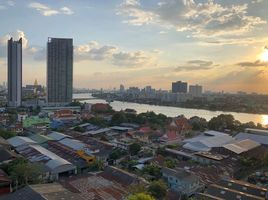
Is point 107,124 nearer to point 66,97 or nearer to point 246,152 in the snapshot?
point 246,152

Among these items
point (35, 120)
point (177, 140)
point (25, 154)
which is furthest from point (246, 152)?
point (35, 120)

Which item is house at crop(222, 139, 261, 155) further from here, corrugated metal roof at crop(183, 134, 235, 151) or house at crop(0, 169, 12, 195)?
house at crop(0, 169, 12, 195)

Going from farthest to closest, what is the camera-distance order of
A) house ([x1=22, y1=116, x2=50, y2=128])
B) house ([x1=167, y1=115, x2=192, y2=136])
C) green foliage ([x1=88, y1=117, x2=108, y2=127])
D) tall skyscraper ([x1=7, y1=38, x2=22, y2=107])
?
1. tall skyscraper ([x1=7, y1=38, x2=22, y2=107])
2. house ([x1=22, y1=116, x2=50, y2=128])
3. green foliage ([x1=88, y1=117, x2=108, y2=127])
4. house ([x1=167, y1=115, x2=192, y2=136])

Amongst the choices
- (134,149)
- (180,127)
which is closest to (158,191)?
(134,149)

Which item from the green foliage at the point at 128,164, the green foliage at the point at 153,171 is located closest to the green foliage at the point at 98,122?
the green foliage at the point at 128,164

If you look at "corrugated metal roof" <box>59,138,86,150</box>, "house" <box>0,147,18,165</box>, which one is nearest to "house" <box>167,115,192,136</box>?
"corrugated metal roof" <box>59,138,86,150</box>
